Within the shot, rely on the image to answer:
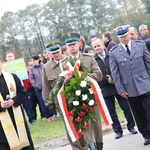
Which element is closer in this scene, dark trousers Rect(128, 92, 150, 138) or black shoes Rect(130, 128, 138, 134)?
dark trousers Rect(128, 92, 150, 138)

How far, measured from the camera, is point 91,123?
6160mm

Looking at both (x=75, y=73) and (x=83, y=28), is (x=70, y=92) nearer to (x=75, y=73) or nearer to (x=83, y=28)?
(x=75, y=73)

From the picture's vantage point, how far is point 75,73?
5.78 metres

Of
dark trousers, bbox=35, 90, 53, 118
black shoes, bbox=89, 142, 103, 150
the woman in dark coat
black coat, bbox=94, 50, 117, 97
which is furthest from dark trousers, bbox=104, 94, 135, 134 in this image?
dark trousers, bbox=35, 90, 53, 118

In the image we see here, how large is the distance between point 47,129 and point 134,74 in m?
4.36

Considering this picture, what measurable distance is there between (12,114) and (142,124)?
2300 millimetres

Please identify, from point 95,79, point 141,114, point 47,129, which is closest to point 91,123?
point 95,79

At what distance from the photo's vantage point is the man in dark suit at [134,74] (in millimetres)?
6402

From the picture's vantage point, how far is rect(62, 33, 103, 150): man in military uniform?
19.9 ft

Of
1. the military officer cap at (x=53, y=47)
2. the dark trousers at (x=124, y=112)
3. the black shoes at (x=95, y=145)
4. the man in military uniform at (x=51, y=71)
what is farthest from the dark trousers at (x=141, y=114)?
the military officer cap at (x=53, y=47)

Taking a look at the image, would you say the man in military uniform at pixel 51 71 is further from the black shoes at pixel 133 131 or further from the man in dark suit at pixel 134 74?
the black shoes at pixel 133 131

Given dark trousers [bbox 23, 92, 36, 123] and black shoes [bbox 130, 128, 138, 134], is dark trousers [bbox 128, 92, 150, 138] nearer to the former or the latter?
black shoes [bbox 130, 128, 138, 134]

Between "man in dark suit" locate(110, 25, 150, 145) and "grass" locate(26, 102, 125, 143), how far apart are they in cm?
238

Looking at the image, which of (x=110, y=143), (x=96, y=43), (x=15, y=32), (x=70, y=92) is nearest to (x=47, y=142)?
(x=110, y=143)
